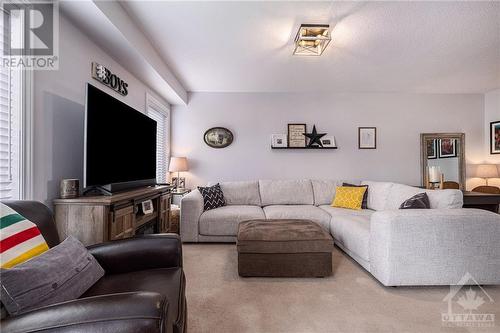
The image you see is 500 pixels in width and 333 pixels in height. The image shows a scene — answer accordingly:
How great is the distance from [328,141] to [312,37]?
238cm

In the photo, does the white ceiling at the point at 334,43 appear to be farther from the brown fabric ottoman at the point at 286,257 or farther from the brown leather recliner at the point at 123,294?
the brown fabric ottoman at the point at 286,257

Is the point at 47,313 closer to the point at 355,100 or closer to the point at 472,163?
the point at 355,100

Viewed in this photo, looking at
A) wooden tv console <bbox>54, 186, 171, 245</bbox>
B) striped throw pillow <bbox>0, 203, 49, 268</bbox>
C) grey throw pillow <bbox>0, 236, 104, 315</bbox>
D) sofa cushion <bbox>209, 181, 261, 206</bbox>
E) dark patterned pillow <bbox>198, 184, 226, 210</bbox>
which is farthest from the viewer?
sofa cushion <bbox>209, 181, 261, 206</bbox>

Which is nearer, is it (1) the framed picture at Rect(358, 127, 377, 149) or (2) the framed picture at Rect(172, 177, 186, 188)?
(2) the framed picture at Rect(172, 177, 186, 188)

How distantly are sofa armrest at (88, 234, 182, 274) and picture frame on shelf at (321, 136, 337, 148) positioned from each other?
3.53 metres

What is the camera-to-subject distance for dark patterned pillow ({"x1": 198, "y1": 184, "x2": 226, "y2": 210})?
3.47 m

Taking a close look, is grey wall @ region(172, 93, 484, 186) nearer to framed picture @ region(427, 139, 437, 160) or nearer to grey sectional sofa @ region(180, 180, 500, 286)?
framed picture @ region(427, 139, 437, 160)

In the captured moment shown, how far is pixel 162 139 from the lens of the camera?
4.11 metres

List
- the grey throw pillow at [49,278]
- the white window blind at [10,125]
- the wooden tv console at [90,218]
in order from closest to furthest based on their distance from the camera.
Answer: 1. the grey throw pillow at [49,278]
2. the white window blind at [10,125]
3. the wooden tv console at [90,218]

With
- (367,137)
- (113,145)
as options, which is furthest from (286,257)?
(367,137)

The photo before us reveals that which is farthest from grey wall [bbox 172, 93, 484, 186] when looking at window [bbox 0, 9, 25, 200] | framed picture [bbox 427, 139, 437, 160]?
window [bbox 0, 9, 25, 200]

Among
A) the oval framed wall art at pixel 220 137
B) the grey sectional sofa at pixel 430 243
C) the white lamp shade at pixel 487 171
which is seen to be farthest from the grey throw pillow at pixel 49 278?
the white lamp shade at pixel 487 171

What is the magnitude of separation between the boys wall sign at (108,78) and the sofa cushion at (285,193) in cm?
241

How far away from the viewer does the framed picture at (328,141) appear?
4330 millimetres
